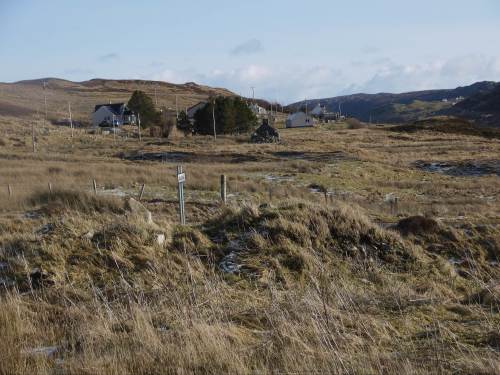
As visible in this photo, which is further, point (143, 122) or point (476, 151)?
point (143, 122)

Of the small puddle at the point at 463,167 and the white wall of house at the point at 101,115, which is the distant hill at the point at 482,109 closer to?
the white wall of house at the point at 101,115

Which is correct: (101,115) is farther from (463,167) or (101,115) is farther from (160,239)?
(160,239)

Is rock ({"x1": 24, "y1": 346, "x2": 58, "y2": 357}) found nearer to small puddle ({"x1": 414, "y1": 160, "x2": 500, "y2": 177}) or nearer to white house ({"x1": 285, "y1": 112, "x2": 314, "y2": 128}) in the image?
small puddle ({"x1": 414, "y1": 160, "x2": 500, "y2": 177})

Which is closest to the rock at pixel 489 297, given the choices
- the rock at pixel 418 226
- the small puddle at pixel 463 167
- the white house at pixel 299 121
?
the rock at pixel 418 226

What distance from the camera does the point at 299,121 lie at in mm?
94688

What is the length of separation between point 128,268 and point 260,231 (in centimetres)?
227

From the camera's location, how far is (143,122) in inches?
2948

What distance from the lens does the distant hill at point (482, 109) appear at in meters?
131

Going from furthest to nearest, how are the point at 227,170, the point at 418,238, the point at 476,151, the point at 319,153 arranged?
the point at 476,151
the point at 319,153
the point at 227,170
the point at 418,238

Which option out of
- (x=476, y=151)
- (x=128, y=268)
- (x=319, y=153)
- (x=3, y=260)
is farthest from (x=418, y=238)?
(x=476, y=151)

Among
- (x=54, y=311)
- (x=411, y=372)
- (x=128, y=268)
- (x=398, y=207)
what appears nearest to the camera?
(x=411, y=372)

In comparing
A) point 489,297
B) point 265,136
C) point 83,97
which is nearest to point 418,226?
point 489,297

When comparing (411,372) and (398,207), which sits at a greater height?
(411,372)

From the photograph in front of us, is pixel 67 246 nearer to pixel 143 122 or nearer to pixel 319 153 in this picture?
pixel 319 153
